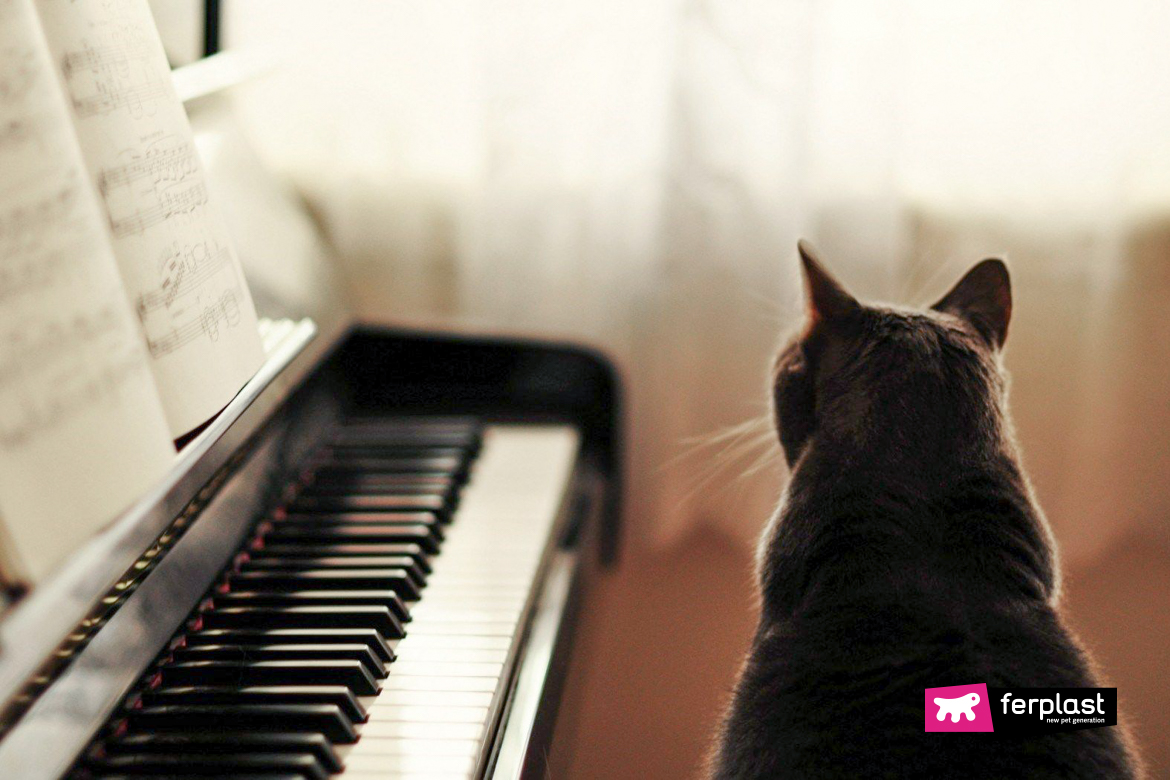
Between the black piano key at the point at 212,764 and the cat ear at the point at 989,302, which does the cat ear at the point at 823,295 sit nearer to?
the cat ear at the point at 989,302

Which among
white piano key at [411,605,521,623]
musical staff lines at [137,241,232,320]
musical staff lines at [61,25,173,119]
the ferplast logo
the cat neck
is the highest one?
musical staff lines at [61,25,173,119]

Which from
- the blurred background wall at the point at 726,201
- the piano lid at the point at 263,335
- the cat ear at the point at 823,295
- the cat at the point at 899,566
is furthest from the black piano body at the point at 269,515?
the cat ear at the point at 823,295

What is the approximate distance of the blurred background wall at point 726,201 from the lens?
1713mm

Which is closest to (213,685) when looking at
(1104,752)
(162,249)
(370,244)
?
(162,249)

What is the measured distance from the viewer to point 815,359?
38.5 inches

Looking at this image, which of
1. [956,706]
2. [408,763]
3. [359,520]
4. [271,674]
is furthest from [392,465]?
[956,706]

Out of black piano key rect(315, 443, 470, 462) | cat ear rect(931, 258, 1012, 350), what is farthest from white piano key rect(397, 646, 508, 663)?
cat ear rect(931, 258, 1012, 350)

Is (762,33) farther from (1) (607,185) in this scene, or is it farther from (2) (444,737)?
(2) (444,737)

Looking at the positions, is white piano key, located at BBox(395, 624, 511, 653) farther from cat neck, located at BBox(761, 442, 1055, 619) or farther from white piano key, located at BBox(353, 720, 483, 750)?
cat neck, located at BBox(761, 442, 1055, 619)

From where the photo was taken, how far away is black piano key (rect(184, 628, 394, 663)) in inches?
39.1

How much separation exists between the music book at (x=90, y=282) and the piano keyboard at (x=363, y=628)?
8.3 inches

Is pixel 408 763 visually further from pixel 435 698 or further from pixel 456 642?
pixel 456 642

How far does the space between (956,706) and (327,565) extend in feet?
2.24

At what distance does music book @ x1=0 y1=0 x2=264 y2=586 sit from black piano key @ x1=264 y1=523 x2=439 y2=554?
26cm
